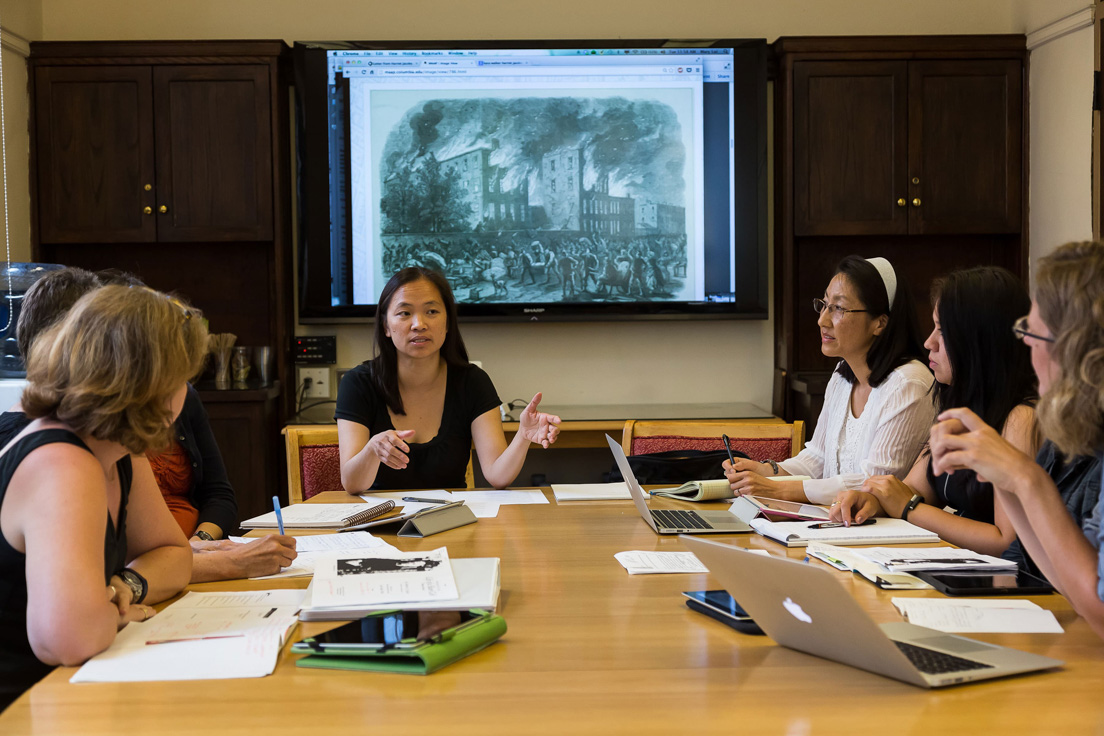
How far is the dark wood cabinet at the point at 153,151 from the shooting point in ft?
12.8

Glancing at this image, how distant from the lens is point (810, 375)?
13.3 ft

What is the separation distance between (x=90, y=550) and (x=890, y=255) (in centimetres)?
377

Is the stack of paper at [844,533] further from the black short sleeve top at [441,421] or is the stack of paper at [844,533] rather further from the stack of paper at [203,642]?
the black short sleeve top at [441,421]

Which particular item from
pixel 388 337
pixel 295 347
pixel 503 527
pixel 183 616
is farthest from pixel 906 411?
pixel 295 347

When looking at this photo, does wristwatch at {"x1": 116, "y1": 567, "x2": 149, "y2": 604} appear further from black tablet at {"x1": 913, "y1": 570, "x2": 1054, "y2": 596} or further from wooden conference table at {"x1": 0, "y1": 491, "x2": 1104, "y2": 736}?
black tablet at {"x1": 913, "y1": 570, "x2": 1054, "y2": 596}

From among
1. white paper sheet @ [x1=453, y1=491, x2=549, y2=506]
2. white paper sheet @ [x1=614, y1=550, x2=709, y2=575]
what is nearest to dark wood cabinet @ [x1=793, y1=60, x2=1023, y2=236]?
white paper sheet @ [x1=453, y1=491, x2=549, y2=506]

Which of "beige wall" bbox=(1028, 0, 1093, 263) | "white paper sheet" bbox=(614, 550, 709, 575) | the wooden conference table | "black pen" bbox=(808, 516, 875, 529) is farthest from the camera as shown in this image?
"beige wall" bbox=(1028, 0, 1093, 263)

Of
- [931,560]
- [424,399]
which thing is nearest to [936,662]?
[931,560]

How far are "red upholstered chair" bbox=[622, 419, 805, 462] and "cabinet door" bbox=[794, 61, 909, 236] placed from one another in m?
1.36

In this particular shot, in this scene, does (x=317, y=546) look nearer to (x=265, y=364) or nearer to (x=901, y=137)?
(x=265, y=364)

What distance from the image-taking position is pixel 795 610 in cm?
114

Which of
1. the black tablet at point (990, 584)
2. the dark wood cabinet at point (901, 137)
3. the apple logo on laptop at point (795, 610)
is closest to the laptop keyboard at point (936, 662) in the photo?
the apple logo on laptop at point (795, 610)

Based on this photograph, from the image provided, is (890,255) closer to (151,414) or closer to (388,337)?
(388,337)

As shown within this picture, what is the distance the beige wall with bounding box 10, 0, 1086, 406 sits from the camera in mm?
4176
